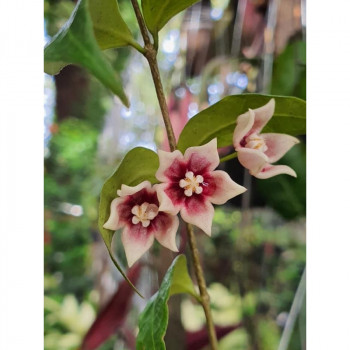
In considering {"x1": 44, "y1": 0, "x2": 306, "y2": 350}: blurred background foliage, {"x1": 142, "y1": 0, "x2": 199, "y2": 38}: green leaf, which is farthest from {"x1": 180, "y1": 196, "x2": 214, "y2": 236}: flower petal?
{"x1": 142, "y1": 0, "x2": 199, "y2": 38}: green leaf

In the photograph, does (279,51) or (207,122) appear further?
(279,51)

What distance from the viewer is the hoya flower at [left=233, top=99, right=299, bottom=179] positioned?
0.74 m

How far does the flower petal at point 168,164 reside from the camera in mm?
722

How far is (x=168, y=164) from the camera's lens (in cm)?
73

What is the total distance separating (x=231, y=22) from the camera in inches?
35.4

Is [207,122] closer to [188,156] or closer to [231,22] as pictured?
[188,156]

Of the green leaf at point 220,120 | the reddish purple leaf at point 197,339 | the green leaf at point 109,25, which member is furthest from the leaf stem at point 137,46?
the reddish purple leaf at point 197,339

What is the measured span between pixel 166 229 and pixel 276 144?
197 millimetres

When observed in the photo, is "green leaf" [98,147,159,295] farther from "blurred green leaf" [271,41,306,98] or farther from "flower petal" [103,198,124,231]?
"blurred green leaf" [271,41,306,98]
